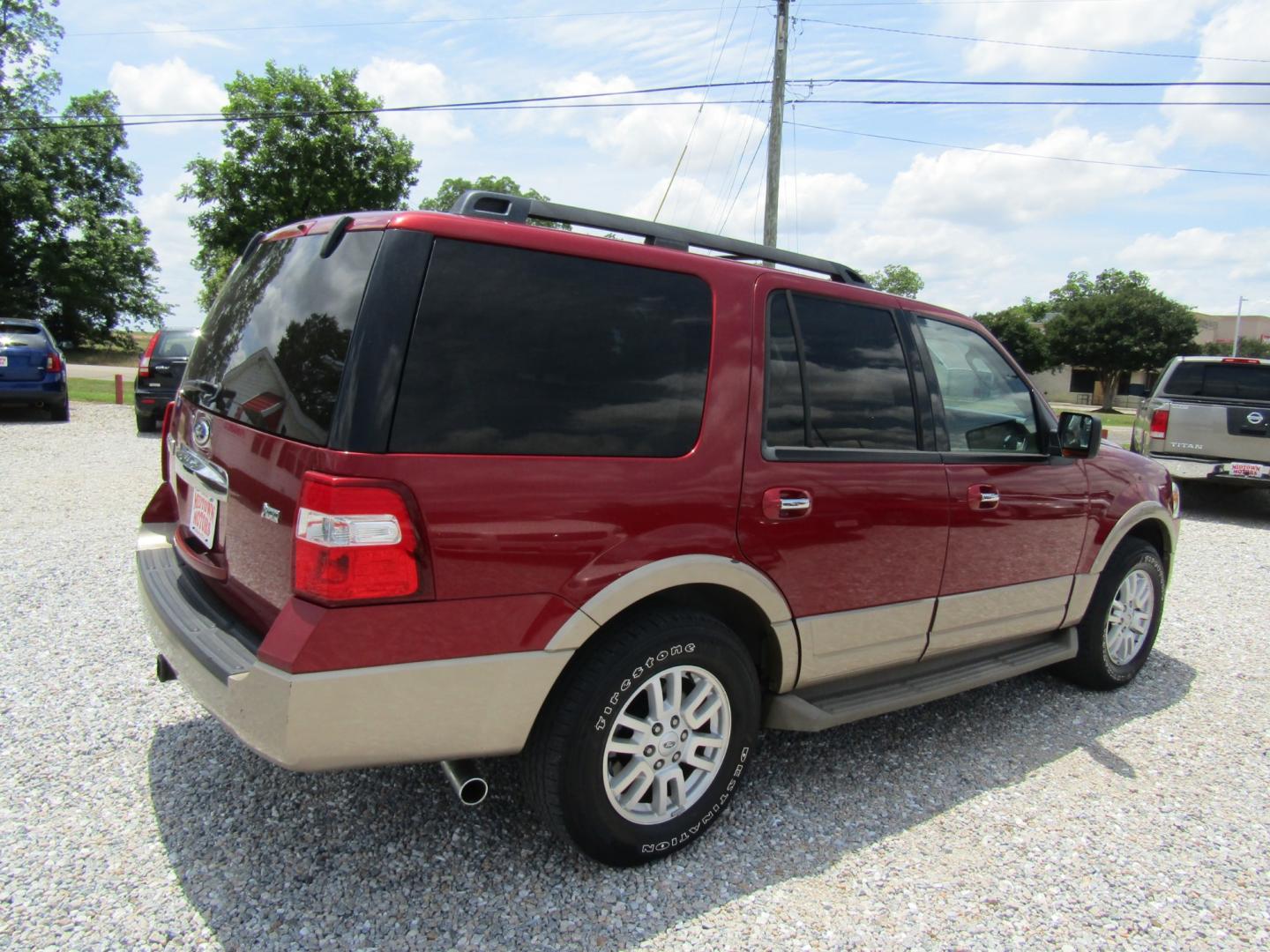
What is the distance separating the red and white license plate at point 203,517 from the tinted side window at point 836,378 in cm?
179

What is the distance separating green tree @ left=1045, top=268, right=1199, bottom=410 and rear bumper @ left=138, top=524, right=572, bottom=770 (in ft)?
166

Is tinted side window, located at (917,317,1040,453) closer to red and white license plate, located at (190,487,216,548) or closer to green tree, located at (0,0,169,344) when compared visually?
red and white license plate, located at (190,487,216,548)

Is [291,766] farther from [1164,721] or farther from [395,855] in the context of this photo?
[1164,721]

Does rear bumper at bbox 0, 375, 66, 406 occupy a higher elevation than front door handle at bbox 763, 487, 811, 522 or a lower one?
lower

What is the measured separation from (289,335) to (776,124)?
16.2m

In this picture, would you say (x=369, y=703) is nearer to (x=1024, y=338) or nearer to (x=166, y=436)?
(x=166, y=436)

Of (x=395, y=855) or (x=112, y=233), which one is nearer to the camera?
(x=395, y=855)

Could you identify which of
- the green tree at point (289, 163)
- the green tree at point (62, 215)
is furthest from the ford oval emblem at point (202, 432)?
the green tree at point (62, 215)

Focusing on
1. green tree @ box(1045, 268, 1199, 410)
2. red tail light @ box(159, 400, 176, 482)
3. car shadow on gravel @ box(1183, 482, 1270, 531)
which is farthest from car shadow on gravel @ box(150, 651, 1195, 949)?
green tree @ box(1045, 268, 1199, 410)

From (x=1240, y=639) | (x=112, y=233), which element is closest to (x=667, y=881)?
(x=1240, y=639)

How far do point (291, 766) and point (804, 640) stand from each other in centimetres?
168

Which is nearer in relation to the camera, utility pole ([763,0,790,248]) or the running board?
the running board

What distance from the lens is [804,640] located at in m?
2.97

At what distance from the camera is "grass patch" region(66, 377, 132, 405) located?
17.5 m
